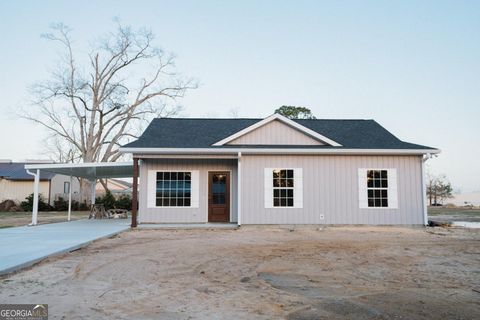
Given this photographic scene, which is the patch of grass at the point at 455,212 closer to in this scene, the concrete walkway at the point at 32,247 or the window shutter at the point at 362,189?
the window shutter at the point at 362,189

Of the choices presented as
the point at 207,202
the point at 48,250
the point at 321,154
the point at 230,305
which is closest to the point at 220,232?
the point at 207,202

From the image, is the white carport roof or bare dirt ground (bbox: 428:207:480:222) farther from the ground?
the white carport roof

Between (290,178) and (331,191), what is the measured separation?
1580 millimetres

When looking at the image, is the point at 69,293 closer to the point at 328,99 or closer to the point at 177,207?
the point at 177,207

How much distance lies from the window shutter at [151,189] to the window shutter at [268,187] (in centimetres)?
425

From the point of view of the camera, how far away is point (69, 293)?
15.9 ft

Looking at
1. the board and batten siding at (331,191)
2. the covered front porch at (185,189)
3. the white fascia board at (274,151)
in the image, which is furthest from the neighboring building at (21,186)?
the board and batten siding at (331,191)

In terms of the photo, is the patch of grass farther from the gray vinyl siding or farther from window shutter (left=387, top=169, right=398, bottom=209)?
A: the gray vinyl siding

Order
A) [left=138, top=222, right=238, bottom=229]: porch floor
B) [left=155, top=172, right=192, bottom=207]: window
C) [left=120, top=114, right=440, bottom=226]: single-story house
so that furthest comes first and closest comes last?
1. [left=155, top=172, right=192, bottom=207]: window
2. [left=120, top=114, right=440, bottom=226]: single-story house
3. [left=138, top=222, right=238, bottom=229]: porch floor

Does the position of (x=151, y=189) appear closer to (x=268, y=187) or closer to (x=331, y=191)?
(x=268, y=187)

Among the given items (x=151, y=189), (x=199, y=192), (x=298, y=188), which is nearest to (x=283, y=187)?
(x=298, y=188)

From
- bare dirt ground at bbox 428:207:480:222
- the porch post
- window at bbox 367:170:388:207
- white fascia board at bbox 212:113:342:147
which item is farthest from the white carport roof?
bare dirt ground at bbox 428:207:480:222

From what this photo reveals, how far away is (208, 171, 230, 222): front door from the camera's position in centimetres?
1484

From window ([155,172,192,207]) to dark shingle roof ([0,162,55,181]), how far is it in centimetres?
2246
